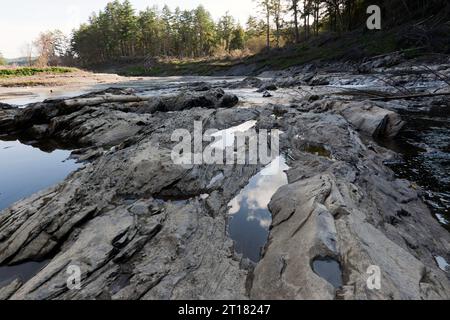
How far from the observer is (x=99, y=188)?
6906mm

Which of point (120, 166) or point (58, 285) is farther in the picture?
point (120, 166)

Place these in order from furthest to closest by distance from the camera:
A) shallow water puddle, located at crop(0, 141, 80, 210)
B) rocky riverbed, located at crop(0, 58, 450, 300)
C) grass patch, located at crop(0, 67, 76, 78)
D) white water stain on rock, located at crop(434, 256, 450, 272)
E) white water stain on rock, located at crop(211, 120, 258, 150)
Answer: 1. grass patch, located at crop(0, 67, 76, 78)
2. white water stain on rock, located at crop(211, 120, 258, 150)
3. shallow water puddle, located at crop(0, 141, 80, 210)
4. white water stain on rock, located at crop(434, 256, 450, 272)
5. rocky riverbed, located at crop(0, 58, 450, 300)

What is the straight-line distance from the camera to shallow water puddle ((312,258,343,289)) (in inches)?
142

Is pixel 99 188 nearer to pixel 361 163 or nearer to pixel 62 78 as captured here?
pixel 361 163

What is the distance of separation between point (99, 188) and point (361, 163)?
649 cm

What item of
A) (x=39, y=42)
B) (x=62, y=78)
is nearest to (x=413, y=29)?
(x=62, y=78)

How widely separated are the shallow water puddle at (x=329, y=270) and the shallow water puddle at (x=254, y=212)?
1.14 m

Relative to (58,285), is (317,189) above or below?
above

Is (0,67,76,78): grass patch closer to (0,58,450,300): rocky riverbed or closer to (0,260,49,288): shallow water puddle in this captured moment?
(0,58,450,300): rocky riverbed

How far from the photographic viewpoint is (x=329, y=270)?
12.3 feet

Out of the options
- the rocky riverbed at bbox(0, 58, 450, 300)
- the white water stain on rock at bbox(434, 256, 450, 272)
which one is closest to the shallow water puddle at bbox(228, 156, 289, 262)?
the rocky riverbed at bbox(0, 58, 450, 300)

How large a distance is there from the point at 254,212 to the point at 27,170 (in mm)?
8455

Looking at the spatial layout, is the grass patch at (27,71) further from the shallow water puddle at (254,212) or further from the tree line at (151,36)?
the shallow water puddle at (254,212)

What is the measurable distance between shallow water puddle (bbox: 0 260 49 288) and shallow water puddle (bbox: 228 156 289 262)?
10.5 ft
